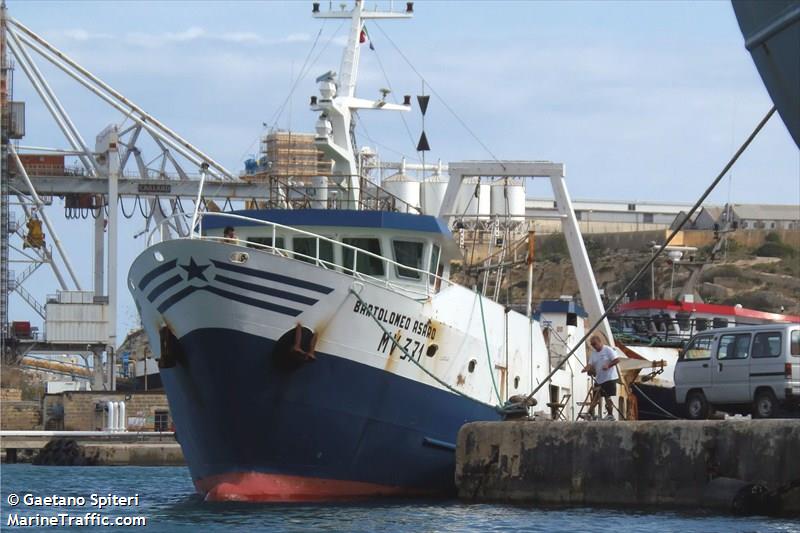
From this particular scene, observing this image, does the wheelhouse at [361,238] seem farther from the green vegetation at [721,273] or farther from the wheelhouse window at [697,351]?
the green vegetation at [721,273]

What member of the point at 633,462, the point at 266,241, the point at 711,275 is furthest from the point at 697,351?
Result: the point at 711,275

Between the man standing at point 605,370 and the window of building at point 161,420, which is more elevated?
the man standing at point 605,370

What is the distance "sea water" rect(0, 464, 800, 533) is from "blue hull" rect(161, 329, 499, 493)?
630 millimetres

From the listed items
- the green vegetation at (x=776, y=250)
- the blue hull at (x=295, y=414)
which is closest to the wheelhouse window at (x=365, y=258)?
the blue hull at (x=295, y=414)

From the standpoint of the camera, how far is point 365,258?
23.1m

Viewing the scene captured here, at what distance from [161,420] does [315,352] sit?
27.3m

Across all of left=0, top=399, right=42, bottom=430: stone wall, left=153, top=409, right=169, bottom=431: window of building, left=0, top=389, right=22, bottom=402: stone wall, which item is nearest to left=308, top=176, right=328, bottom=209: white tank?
left=153, top=409, right=169, bottom=431: window of building

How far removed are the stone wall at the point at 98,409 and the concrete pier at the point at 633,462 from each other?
89.7ft

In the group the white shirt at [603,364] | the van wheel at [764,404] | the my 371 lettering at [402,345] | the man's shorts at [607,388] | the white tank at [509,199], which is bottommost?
the van wheel at [764,404]

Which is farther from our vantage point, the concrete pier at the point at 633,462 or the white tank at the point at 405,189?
the white tank at the point at 405,189

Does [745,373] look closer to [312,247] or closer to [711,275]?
[312,247]

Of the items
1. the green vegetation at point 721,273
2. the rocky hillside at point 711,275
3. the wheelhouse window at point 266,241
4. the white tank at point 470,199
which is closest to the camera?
the wheelhouse window at point 266,241

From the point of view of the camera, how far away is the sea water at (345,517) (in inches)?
687

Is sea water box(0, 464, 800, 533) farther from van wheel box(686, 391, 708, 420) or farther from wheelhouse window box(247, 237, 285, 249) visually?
van wheel box(686, 391, 708, 420)
